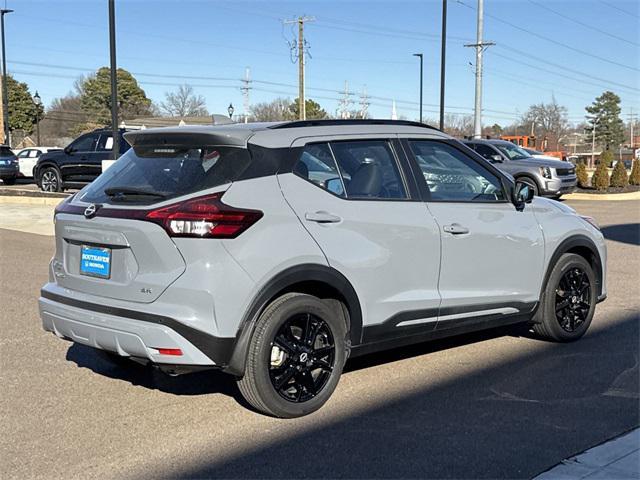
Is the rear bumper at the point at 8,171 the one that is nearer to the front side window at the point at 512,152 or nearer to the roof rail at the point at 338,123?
the front side window at the point at 512,152

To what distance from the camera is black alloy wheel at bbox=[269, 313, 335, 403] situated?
449cm

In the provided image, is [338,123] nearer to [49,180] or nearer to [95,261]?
[95,261]

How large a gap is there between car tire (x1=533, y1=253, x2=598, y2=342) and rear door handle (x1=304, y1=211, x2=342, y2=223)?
7.89ft

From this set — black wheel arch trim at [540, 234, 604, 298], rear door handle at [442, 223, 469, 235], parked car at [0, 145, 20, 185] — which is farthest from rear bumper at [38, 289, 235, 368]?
parked car at [0, 145, 20, 185]

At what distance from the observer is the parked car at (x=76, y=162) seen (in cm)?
2066

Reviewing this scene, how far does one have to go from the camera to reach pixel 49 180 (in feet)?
71.2

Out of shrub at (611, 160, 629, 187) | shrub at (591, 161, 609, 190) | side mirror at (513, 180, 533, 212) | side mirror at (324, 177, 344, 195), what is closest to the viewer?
side mirror at (324, 177, 344, 195)

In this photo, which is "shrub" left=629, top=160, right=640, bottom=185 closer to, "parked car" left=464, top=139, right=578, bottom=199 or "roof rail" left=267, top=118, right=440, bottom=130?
"parked car" left=464, top=139, right=578, bottom=199

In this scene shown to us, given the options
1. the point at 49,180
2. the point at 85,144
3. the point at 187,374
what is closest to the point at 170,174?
the point at 187,374

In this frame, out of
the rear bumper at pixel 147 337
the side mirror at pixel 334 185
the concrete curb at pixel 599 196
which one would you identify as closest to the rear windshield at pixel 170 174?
the side mirror at pixel 334 185

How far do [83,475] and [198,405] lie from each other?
3.80 ft

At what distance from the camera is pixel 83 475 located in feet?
12.3

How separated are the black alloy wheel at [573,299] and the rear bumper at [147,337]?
333 cm

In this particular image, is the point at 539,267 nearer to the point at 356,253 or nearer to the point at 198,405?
the point at 356,253
